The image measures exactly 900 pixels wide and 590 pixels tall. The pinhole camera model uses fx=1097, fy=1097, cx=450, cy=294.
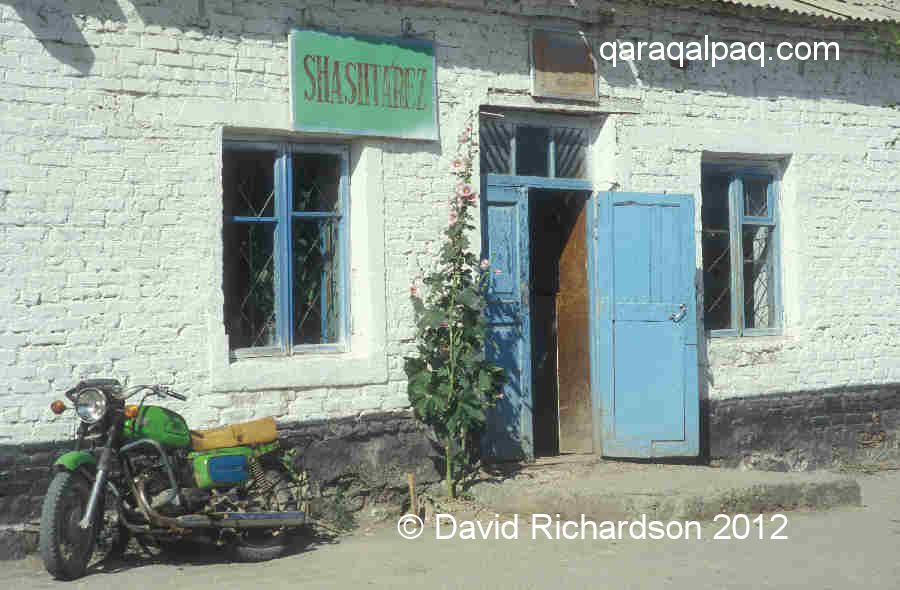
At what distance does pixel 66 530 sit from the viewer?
5.85 m

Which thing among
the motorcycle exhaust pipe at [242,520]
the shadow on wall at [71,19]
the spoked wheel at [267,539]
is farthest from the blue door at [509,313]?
the shadow on wall at [71,19]

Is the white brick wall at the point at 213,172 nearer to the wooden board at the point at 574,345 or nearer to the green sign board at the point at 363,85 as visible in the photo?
the green sign board at the point at 363,85

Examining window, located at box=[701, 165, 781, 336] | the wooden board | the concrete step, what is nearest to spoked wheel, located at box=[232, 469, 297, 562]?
the concrete step

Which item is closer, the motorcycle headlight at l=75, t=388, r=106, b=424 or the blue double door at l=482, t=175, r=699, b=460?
the motorcycle headlight at l=75, t=388, r=106, b=424

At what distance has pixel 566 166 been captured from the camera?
8945 millimetres

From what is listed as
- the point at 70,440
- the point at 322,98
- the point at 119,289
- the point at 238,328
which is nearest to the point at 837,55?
the point at 322,98

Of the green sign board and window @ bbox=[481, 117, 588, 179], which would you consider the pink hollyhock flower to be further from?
window @ bbox=[481, 117, 588, 179]

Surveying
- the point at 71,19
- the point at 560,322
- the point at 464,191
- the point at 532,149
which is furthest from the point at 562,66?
the point at 71,19

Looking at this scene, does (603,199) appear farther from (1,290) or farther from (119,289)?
(1,290)

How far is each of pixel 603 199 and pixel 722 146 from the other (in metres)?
1.47

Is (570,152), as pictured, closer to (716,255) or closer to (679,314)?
(679,314)

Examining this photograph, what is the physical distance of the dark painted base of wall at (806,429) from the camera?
9.33m

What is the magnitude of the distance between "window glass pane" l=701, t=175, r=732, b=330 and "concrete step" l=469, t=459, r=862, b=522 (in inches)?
70.8

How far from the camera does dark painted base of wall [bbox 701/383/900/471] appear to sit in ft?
30.6
